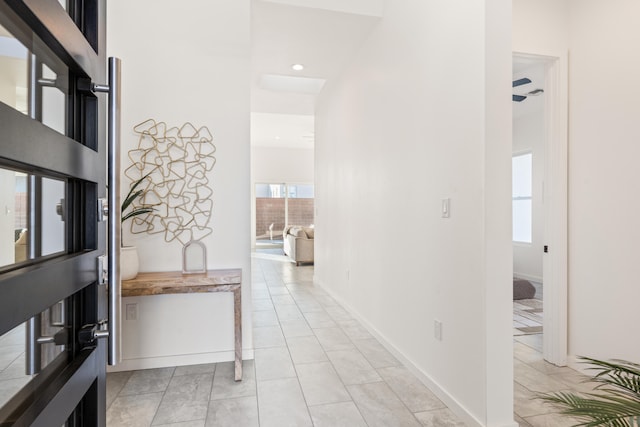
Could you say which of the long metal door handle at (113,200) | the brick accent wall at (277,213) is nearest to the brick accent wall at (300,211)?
the brick accent wall at (277,213)

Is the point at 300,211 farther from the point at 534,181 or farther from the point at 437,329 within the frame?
the point at 437,329

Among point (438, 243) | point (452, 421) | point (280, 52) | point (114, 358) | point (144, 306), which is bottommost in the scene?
point (452, 421)

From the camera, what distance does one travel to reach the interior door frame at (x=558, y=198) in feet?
8.55

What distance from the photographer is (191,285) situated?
234cm

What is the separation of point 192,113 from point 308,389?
2.13m

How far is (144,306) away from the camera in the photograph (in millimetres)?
2611

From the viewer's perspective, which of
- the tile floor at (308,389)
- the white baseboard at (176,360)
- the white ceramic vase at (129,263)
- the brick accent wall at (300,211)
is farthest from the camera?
the brick accent wall at (300,211)

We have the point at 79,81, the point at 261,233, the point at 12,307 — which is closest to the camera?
the point at 12,307

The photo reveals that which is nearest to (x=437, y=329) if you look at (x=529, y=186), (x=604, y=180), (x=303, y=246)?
(x=604, y=180)

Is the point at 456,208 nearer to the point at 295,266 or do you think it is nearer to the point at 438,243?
the point at 438,243

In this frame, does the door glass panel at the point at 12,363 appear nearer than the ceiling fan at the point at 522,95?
Yes

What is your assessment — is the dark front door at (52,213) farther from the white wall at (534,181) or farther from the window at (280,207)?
the window at (280,207)

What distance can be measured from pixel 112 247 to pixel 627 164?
9.24 feet

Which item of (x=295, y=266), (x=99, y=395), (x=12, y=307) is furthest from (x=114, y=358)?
(x=295, y=266)
